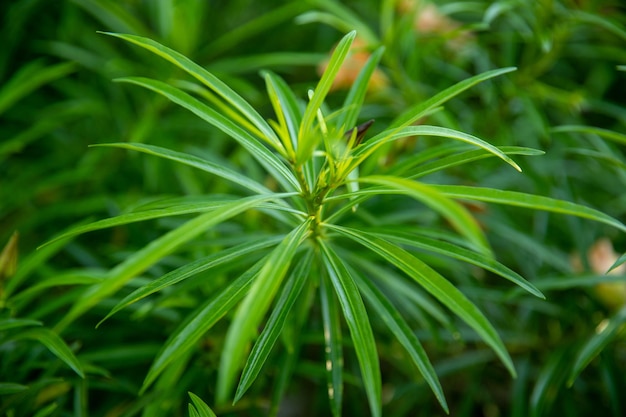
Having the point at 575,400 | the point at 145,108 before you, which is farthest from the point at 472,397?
the point at 145,108

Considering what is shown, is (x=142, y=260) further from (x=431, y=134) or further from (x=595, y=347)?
(x=595, y=347)

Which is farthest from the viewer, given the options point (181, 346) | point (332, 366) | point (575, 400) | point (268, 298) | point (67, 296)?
point (575, 400)

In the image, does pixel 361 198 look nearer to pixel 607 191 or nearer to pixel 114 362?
pixel 114 362

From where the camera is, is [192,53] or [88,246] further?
[192,53]

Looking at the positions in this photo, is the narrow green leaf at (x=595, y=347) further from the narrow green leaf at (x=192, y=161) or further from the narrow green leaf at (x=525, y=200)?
the narrow green leaf at (x=192, y=161)

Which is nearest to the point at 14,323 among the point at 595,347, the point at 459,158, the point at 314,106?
the point at 314,106

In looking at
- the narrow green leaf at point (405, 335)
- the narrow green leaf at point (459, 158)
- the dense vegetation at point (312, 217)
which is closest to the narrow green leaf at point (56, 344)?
the dense vegetation at point (312, 217)

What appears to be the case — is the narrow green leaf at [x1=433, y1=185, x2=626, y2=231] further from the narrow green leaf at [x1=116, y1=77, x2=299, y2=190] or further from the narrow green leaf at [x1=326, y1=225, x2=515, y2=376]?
the narrow green leaf at [x1=116, y1=77, x2=299, y2=190]
